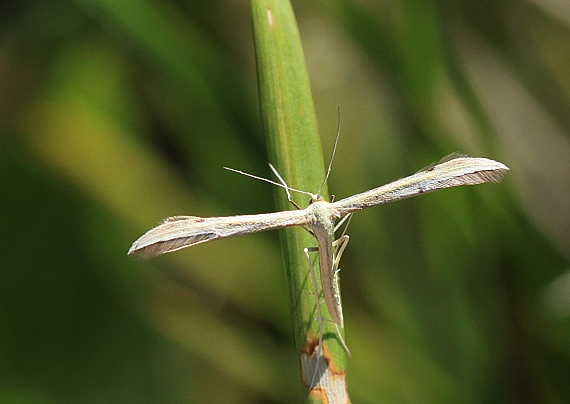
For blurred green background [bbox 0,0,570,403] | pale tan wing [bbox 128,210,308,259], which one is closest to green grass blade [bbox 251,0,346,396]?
pale tan wing [bbox 128,210,308,259]

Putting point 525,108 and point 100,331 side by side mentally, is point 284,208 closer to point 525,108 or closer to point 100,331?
point 100,331

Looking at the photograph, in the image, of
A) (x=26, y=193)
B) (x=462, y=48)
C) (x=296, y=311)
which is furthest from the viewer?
(x=462, y=48)

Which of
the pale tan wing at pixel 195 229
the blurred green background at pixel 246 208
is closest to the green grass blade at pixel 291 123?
the pale tan wing at pixel 195 229

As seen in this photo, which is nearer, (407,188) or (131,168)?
(407,188)

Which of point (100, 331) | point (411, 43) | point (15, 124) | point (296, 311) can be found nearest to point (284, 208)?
point (296, 311)

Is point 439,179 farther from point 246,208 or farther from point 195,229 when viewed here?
point 246,208

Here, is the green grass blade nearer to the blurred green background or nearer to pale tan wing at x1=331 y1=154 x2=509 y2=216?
pale tan wing at x1=331 y1=154 x2=509 y2=216
